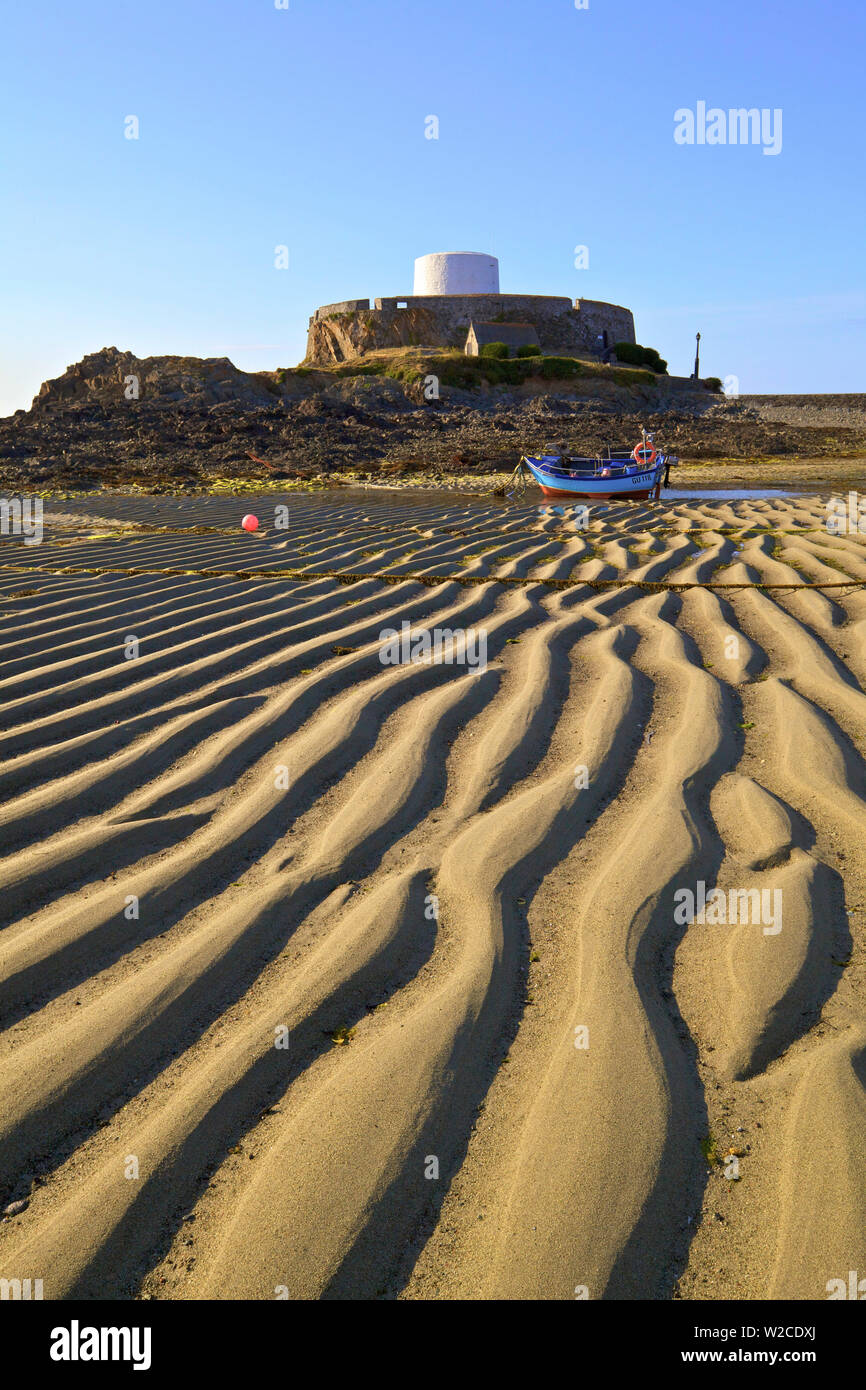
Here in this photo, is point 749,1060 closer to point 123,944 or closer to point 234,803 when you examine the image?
point 123,944

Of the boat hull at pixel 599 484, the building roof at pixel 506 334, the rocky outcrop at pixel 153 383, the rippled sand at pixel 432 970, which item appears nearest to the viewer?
the rippled sand at pixel 432 970

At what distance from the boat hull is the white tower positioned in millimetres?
41557

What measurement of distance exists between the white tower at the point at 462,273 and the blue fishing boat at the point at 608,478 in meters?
41.4

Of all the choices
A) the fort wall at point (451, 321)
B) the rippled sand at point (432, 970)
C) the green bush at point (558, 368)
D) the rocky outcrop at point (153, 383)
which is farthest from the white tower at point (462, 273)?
the rippled sand at point (432, 970)

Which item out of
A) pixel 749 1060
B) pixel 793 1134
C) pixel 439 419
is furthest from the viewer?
pixel 439 419

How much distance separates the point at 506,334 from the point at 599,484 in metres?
35.8

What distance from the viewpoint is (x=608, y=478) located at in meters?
14.8

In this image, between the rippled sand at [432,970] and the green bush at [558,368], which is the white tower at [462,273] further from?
the rippled sand at [432,970]

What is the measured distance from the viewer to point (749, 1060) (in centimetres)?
191

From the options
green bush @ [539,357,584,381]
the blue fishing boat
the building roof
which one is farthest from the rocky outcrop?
the blue fishing boat

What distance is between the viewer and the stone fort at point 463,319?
49250mm

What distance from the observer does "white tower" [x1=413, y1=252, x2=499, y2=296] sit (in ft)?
173
